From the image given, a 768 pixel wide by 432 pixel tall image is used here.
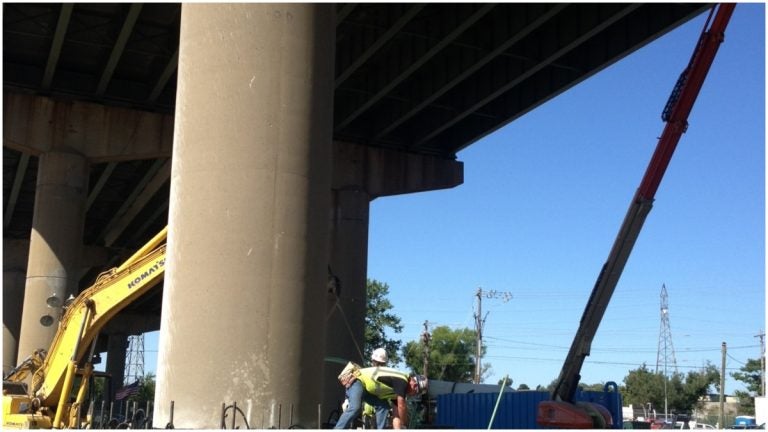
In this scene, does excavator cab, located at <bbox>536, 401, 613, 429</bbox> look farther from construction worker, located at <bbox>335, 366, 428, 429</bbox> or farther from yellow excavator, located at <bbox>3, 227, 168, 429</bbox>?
construction worker, located at <bbox>335, 366, 428, 429</bbox>

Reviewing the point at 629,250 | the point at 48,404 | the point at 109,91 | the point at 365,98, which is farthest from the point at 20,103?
the point at 629,250

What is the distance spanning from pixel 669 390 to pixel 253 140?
269 feet

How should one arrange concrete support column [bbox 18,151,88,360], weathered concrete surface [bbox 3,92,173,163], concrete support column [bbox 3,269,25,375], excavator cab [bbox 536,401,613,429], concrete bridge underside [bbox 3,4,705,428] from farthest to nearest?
concrete support column [bbox 3,269,25,375] < weathered concrete surface [bbox 3,92,173,163] < concrete support column [bbox 18,151,88,360] < excavator cab [bbox 536,401,613,429] < concrete bridge underside [bbox 3,4,705,428]

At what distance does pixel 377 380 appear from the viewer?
1105cm

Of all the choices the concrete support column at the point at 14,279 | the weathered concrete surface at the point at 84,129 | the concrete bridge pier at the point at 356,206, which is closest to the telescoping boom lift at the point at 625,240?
the concrete bridge pier at the point at 356,206

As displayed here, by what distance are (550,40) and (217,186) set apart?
16287mm

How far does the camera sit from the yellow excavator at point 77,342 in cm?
1676

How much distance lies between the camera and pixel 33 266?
2802 centimetres

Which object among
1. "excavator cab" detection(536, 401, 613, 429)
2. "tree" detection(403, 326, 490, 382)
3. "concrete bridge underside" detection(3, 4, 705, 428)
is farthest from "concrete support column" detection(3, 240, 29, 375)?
"tree" detection(403, 326, 490, 382)

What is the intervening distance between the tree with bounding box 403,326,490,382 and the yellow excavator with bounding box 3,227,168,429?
74.9 metres

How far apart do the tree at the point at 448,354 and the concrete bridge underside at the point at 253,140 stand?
47.5 metres

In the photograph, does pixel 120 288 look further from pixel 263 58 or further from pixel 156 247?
pixel 263 58

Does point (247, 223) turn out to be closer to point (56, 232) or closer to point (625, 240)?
point (625, 240)

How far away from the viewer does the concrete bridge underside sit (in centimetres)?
1162
